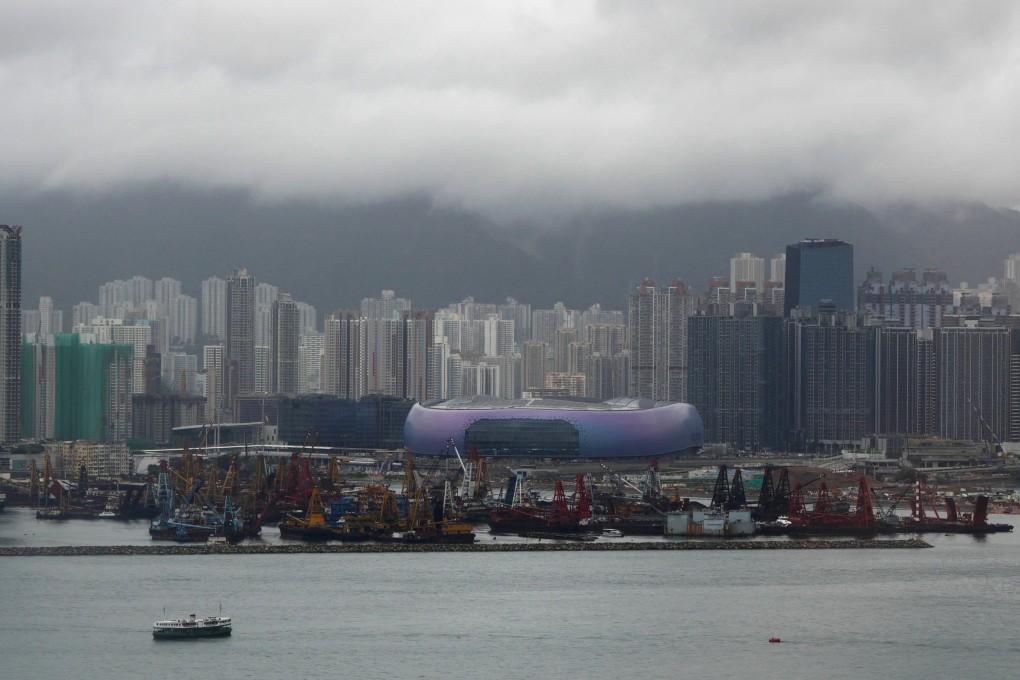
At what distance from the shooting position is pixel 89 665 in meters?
25.4

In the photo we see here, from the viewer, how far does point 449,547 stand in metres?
40.2

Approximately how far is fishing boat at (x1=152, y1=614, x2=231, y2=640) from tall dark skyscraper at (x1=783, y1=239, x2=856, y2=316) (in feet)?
222

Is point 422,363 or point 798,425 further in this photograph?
point 422,363

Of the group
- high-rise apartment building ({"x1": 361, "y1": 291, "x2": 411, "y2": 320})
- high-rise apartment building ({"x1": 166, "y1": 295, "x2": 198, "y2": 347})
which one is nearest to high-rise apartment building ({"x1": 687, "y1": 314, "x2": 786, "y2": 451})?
high-rise apartment building ({"x1": 361, "y1": 291, "x2": 411, "y2": 320})

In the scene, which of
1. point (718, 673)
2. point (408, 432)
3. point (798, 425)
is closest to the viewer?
point (718, 673)

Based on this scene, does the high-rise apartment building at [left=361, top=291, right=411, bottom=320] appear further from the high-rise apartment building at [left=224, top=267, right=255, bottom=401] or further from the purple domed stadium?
the purple domed stadium

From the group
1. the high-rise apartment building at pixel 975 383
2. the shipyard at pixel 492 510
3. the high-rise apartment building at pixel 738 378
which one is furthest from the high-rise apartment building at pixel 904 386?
the shipyard at pixel 492 510

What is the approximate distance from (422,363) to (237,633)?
2662 inches

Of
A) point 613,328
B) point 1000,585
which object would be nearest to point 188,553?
point 1000,585

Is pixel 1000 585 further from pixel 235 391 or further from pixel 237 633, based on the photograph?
pixel 235 391

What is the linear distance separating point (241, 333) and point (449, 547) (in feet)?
225

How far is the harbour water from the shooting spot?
84.0 feet

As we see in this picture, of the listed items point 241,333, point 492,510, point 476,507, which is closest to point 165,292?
point 241,333

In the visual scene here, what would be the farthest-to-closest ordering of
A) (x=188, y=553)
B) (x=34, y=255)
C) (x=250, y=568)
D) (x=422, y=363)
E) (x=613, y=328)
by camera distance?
(x=34, y=255) < (x=613, y=328) < (x=422, y=363) < (x=188, y=553) < (x=250, y=568)
